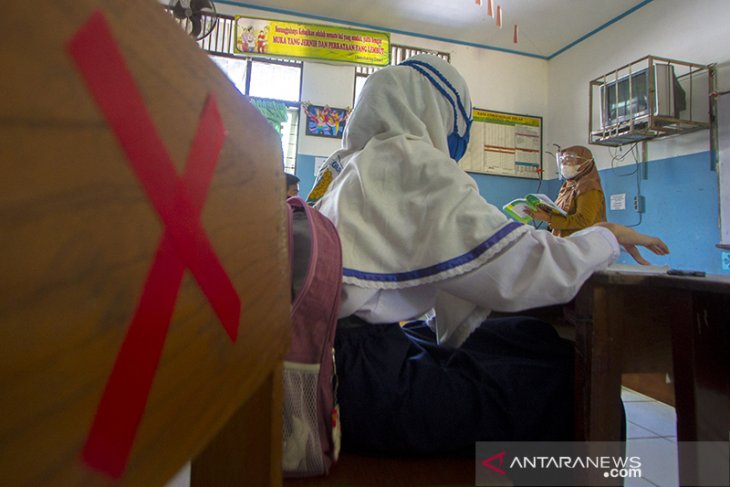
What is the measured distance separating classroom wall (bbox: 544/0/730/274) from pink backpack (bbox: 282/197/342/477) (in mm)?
2821

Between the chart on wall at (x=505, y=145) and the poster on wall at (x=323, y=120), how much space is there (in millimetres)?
1218


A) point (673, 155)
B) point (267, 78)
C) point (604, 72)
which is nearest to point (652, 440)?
point (673, 155)

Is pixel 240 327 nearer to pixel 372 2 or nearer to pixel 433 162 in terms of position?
pixel 433 162

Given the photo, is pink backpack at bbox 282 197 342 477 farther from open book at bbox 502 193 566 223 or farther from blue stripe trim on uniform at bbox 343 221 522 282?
open book at bbox 502 193 566 223

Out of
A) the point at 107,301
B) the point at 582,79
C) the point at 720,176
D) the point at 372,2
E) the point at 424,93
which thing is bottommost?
the point at 107,301

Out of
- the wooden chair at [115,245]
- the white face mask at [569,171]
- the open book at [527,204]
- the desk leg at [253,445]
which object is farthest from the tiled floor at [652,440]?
the white face mask at [569,171]

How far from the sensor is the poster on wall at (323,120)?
356 centimetres

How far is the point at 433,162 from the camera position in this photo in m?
0.77

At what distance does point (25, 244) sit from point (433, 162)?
69 centimetres

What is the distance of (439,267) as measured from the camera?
26.6 inches

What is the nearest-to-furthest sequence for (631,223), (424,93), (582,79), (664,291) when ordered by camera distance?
(664,291), (424,93), (631,223), (582,79)

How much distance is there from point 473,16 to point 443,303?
11.3 ft

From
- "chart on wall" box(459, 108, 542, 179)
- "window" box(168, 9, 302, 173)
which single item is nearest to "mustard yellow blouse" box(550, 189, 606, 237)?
"chart on wall" box(459, 108, 542, 179)

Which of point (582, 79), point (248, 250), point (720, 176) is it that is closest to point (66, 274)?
point (248, 250)
